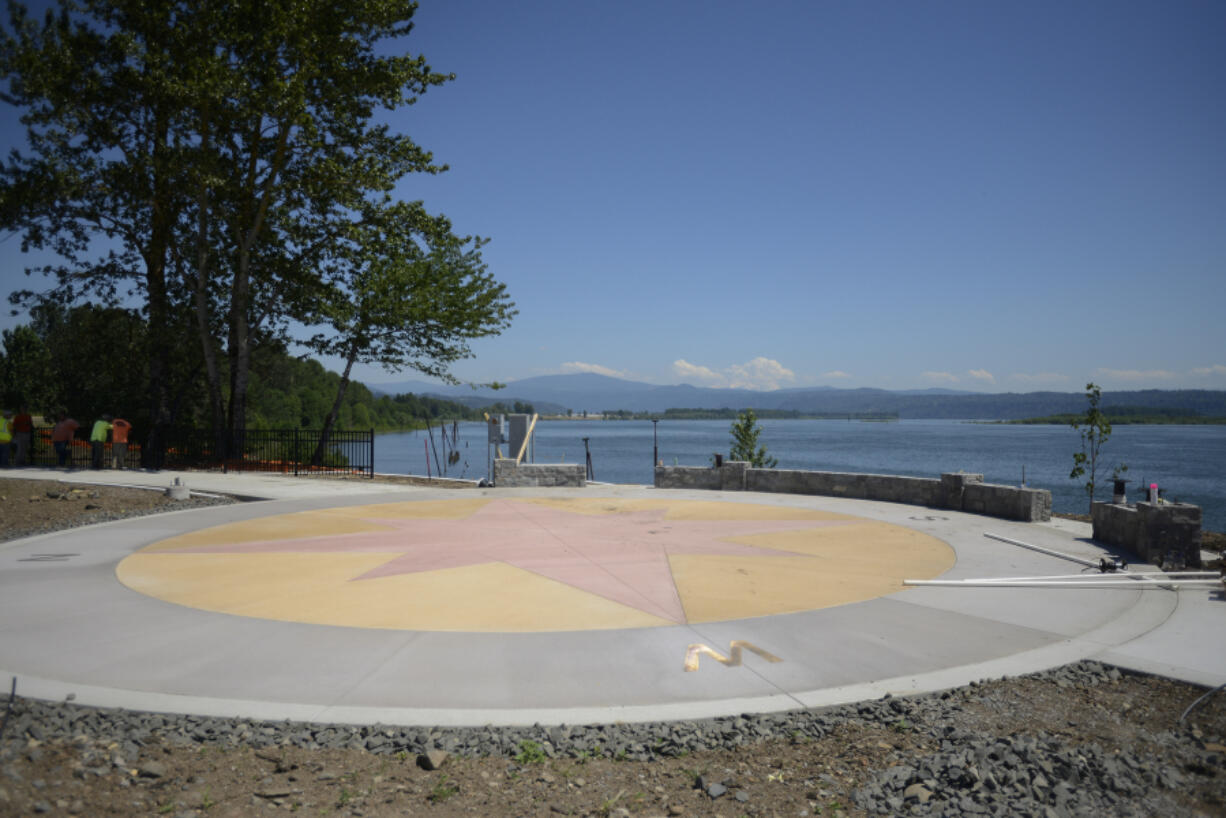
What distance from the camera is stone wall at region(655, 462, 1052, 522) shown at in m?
13.5

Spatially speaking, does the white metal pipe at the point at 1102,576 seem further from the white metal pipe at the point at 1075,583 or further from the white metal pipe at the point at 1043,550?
the white metal pipe at the point at 1043,550

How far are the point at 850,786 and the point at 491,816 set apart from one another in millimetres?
1884

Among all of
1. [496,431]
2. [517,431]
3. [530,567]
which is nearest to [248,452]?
[496,431]

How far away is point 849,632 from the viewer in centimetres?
657

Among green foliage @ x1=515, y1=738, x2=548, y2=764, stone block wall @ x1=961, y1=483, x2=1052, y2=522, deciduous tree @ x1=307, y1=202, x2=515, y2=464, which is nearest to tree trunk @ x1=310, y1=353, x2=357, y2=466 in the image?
deciduous tree @ x1=307, y1=202, x2=515, y2=464

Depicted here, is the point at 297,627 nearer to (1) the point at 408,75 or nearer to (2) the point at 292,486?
(2) the point at 292,486

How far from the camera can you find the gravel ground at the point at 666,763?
3.64 metres

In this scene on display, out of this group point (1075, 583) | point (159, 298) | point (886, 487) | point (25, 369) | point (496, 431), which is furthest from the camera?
point (25, 369)

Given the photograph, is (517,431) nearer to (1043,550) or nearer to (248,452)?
(248,452)

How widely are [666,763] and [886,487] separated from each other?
13.6 m

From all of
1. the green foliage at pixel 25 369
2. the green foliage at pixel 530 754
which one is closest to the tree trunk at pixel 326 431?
the green foliage at pixel 530 754

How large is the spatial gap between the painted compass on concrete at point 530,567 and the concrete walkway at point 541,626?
0.18ft

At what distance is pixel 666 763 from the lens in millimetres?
4164

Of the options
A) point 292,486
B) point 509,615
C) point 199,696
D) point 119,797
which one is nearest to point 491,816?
point 119,797
